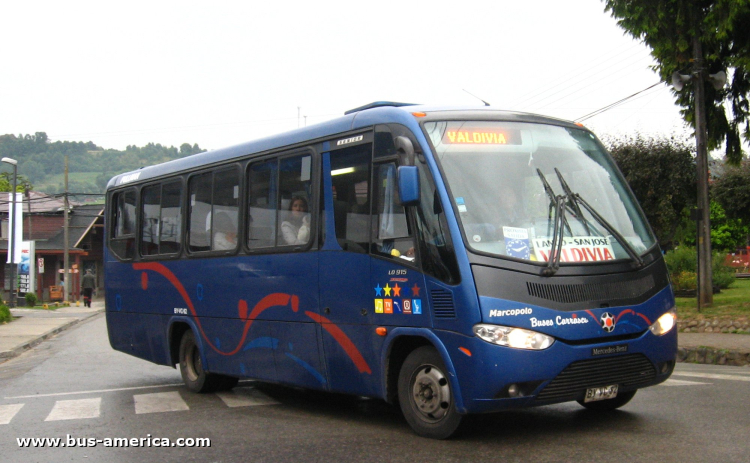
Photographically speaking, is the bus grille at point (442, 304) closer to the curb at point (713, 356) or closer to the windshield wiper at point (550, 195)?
the windshield wiper at point (550, 195)

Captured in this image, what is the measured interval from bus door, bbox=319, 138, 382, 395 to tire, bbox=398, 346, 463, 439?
419 millimetres

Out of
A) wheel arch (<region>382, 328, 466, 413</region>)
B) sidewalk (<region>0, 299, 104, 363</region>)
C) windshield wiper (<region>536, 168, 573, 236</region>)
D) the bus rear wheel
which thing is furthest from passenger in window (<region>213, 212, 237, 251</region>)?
sidewalk (<region>0, 299, 104, 363</region>)

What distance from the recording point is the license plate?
6817 millimetres

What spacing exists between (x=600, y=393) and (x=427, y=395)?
140 centimetres

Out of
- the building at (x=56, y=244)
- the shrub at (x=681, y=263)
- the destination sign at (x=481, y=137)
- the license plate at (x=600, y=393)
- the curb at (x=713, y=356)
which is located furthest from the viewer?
the building at (x=56, y=244)

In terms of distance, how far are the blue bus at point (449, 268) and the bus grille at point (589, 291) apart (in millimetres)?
13

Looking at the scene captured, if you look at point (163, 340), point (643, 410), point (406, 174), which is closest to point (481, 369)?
point (406, 174)

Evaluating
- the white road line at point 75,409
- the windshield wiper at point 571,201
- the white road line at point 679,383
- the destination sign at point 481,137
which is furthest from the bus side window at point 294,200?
the white road line at point 679,383

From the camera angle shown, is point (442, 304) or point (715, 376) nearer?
point (442, 304)

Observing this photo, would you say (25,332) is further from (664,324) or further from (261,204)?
(664,324)

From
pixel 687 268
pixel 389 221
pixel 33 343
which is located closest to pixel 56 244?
pixel 33 343

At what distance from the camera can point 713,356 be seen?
14.1m

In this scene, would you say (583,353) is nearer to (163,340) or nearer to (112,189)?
(163,340)

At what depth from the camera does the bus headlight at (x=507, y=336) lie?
649cm
